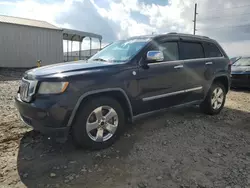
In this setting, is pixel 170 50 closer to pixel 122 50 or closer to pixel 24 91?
pixel 122 50

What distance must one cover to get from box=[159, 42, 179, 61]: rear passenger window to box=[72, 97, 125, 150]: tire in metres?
1.46

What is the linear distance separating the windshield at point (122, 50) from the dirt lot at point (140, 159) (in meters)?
A: 1.38

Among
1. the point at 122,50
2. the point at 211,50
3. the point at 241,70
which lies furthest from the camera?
the point at 241,70

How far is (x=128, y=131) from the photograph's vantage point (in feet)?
13.6

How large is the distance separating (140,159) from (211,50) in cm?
342

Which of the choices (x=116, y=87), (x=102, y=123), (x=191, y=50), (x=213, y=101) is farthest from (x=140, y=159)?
(x=213, y=101)

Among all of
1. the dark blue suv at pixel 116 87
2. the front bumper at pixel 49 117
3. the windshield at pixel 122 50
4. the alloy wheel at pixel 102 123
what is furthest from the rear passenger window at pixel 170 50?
the front bumper at pixel 49 117

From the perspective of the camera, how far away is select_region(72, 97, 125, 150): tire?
3082 millimetres

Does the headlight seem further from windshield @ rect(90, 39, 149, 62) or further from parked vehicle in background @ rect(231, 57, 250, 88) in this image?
parked vehicle in background @ rect(231, 57, 250, 88)

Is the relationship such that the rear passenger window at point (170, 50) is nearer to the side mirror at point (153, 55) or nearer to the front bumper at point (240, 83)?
the side mirror at point (153, 55)

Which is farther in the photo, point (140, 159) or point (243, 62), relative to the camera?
point (243, 62)

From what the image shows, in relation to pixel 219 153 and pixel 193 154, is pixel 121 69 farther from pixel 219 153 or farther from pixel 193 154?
pixel 219 153

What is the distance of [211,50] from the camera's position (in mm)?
5258

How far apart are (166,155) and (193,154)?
0.42 m
